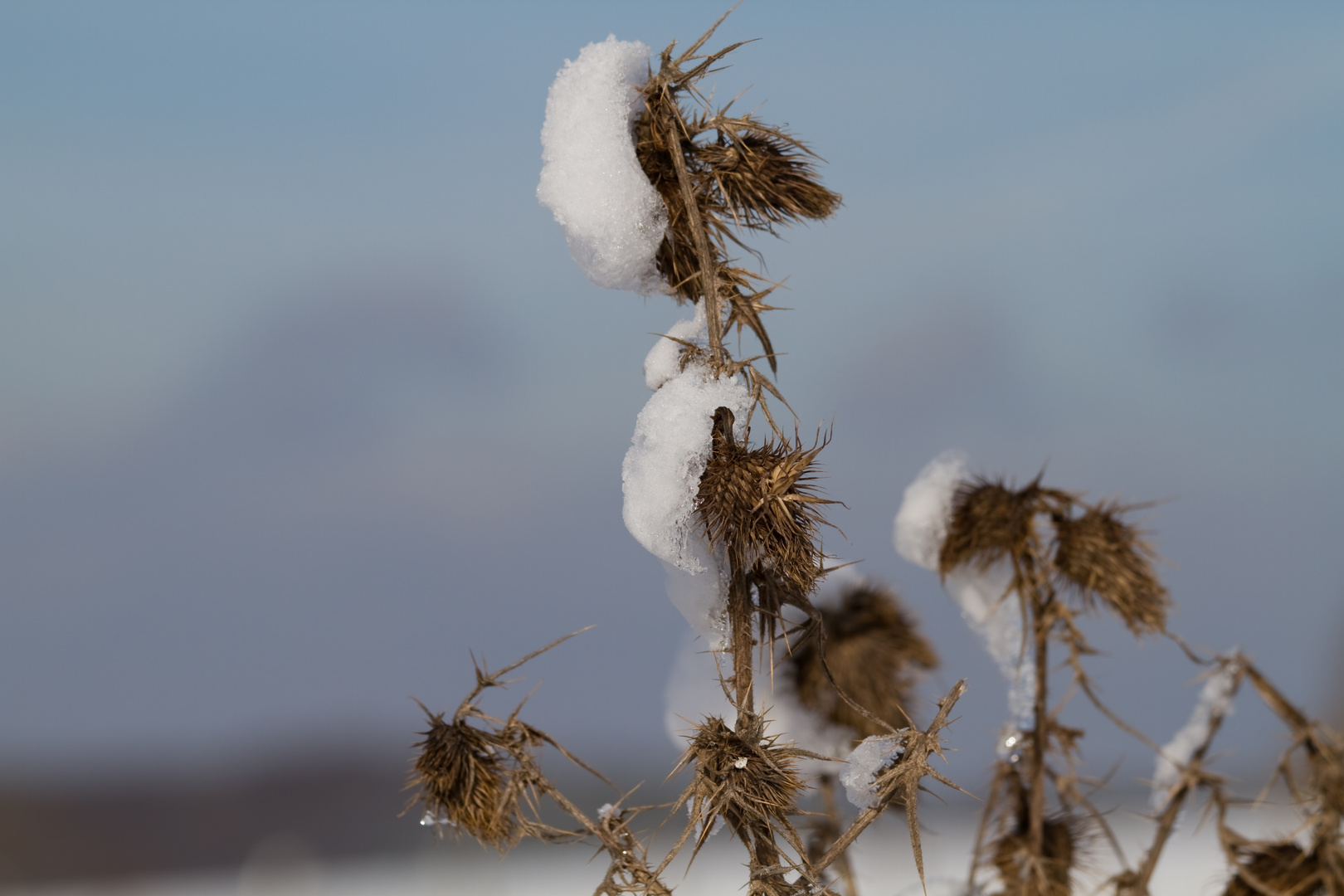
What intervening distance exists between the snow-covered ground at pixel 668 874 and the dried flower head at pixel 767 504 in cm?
48

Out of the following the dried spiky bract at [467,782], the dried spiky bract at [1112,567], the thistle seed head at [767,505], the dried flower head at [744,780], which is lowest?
the dried flower head at [744,780]

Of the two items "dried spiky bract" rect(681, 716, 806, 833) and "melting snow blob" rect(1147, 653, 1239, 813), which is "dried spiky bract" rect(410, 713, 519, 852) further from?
"melting snow blob" rect(1147, 653, 1239, 813)

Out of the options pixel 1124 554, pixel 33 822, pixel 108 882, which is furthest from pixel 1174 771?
pixel 33 822

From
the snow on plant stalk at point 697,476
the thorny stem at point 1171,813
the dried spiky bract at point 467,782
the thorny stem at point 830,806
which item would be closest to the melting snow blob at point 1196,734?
the thorny stem at point 1171,813

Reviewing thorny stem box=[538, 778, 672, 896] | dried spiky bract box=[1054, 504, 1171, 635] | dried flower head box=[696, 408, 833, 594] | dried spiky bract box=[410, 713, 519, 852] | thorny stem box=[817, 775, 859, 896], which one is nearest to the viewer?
dried flower head box=[696, 408, 833, 594]

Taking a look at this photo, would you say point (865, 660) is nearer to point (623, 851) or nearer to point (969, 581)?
point (969, 581)

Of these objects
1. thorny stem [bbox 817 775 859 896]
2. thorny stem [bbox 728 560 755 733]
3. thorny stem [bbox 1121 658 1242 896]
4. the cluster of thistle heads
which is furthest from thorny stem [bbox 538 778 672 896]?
thorny stem [bbox 1121 658 1242 896]

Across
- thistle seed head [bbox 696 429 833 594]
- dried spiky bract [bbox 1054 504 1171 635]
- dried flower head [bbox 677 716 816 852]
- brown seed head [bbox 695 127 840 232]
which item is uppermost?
brown seed head [bbox 695 127 840 232]

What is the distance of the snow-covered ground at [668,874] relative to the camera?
2.50 m

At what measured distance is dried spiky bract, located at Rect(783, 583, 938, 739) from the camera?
8.71 ft

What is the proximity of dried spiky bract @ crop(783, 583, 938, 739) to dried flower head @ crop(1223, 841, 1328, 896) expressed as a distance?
85 centimetres

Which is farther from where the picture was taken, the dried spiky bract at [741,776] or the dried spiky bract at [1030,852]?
the dried spiky bract at [1030,852]

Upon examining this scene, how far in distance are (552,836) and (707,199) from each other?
1.10m

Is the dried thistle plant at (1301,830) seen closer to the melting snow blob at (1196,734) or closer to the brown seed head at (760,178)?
the melting snow blob at (1196,734)
